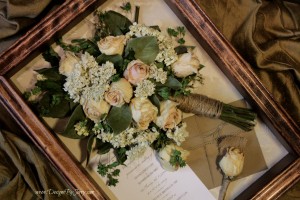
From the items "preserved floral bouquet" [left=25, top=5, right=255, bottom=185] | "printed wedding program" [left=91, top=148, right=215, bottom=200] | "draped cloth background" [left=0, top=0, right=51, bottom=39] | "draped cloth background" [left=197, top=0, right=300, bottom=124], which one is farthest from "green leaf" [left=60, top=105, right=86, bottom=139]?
"draped cloth background" [left=197, top=0, right=300, bottom=124]

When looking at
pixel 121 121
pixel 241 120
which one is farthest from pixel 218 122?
pixel 121 121

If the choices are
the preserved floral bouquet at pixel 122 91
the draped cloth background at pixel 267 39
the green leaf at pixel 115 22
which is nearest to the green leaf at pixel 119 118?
the preserved floral bouquet at pixel 122 91

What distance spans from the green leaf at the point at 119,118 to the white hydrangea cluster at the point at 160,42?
0.50ft

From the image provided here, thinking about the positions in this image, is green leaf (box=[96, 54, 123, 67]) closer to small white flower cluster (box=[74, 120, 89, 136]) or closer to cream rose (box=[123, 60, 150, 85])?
cream rose (box=[123, 60, 150, 85])

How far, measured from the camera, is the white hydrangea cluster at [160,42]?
101cm

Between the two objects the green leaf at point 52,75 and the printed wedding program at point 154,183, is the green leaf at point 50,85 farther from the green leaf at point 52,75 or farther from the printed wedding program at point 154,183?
the printed wedding program at point 154,183

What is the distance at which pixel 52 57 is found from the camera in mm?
1069

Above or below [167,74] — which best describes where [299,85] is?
below

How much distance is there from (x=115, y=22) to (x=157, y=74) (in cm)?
19

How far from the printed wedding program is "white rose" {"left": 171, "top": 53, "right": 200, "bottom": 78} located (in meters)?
0.23

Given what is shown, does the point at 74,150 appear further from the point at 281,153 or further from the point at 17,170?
the point at 281,153

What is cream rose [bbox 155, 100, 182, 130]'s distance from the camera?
987 millimetres

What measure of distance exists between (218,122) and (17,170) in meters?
0.57

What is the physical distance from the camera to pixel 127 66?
3.20 ft
